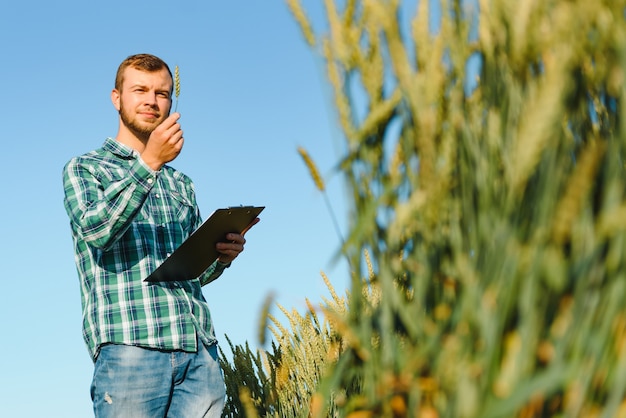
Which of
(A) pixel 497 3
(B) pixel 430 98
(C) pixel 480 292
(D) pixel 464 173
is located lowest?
(C) pixel 480 292

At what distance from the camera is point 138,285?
2629 millimetres

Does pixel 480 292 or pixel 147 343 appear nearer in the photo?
pixel 480 292

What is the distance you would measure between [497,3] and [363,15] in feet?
0.66

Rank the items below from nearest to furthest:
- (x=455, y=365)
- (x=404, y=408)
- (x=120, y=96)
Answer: (x=455, y=365) → (x=404, y=408) → (x=120, y=96)

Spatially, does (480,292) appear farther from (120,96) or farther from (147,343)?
(120,96)

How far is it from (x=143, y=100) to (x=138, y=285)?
2.55 ft

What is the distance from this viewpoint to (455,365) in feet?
2.83

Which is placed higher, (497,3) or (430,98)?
(497,3)

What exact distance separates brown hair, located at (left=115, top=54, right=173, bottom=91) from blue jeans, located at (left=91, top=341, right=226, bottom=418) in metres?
1.16

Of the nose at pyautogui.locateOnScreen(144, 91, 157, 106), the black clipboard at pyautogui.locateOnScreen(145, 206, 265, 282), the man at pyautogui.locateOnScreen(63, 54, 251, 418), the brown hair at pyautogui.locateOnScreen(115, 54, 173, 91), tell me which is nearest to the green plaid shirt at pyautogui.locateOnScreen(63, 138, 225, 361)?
the man at pyautogui.locateOnScreen(63, 54, 251, 418)

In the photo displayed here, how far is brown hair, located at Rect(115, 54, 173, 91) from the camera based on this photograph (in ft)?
9.92

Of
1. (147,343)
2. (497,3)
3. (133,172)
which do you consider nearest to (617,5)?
(497,3)

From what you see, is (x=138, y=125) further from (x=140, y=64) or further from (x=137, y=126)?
(x=140, y=64)

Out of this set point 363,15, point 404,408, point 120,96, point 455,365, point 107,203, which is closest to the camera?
point 455,365
